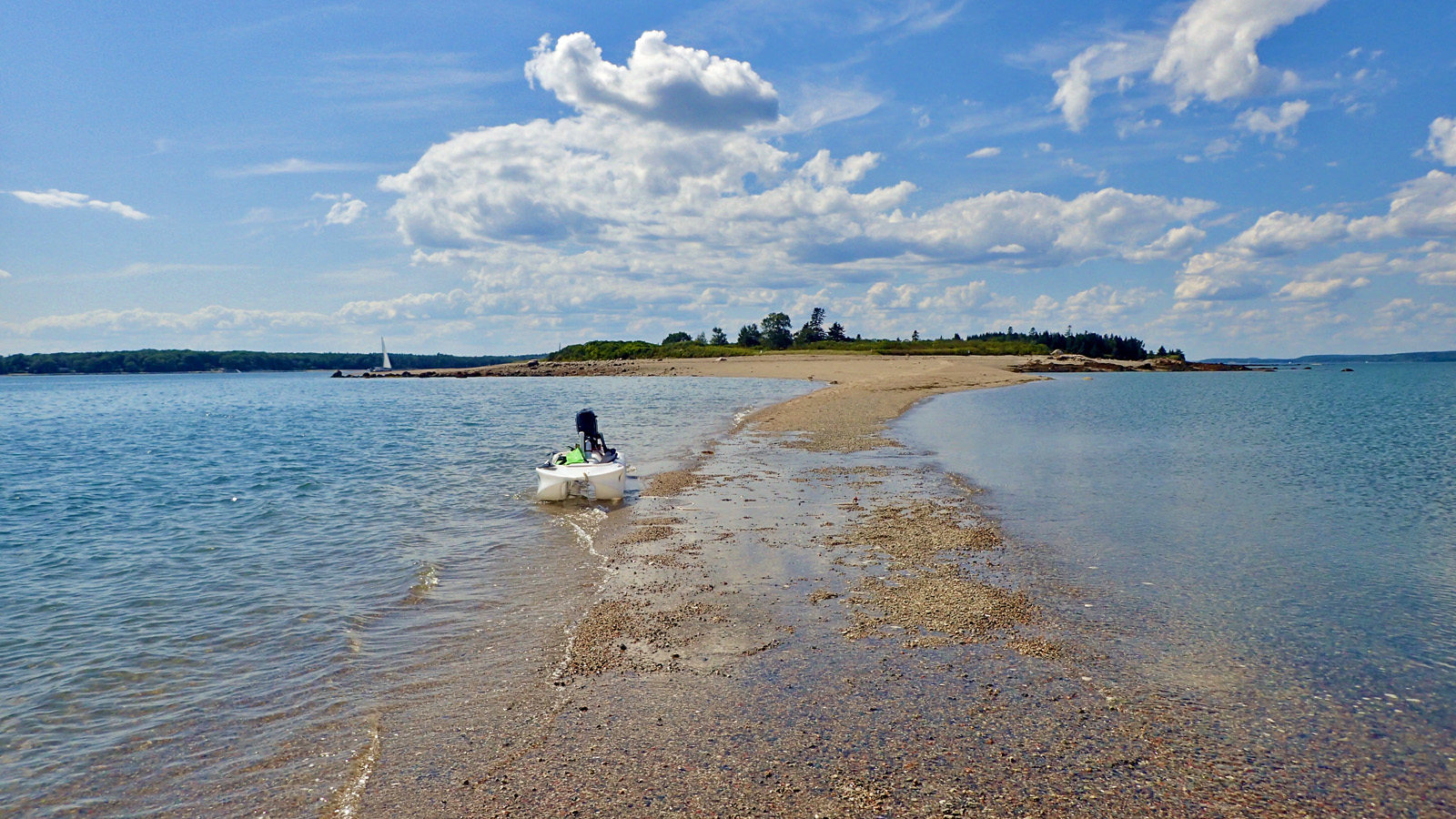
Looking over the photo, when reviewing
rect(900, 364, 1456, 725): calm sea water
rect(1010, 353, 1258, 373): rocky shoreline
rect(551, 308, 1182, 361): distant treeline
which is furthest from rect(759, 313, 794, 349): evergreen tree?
rect(900, 364, 1456, 725): calm sea water

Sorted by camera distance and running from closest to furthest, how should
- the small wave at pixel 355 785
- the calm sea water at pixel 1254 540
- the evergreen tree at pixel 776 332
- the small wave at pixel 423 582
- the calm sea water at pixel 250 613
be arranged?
1. the small wave at pixel 355 785
2. the calm sea water at pixel 250 613
3. the calm sea water at pixel 1254 540
4. the small wave at pixel 423 582
5. the evergreen tree at pixel 776 332

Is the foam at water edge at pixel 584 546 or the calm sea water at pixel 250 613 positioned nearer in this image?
the calm sea water at pixel 250 613

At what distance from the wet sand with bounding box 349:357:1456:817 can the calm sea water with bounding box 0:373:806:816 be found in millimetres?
865

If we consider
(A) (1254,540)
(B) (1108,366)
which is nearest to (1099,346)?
(B) (1108,366)

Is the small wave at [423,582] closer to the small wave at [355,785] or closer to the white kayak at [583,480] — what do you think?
the small wave at [355,785]

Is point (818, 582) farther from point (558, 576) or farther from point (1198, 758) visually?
point (1198, 758)

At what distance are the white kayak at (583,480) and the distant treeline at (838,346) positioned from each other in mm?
113178

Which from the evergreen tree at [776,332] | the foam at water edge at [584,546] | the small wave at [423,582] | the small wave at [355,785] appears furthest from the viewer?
the evergreen tree at [776,332]

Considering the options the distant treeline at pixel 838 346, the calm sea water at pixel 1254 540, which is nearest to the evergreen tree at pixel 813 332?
the distant treeline at pixel 838 346

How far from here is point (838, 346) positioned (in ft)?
494

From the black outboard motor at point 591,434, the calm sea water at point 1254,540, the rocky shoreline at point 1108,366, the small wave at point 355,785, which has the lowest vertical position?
the small wave at point 355,785

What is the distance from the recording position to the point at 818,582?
1173cm

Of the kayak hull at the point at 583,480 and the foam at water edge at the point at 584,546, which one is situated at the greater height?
the kayak hull at the point at 583,480

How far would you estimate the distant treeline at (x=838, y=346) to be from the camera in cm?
14012
